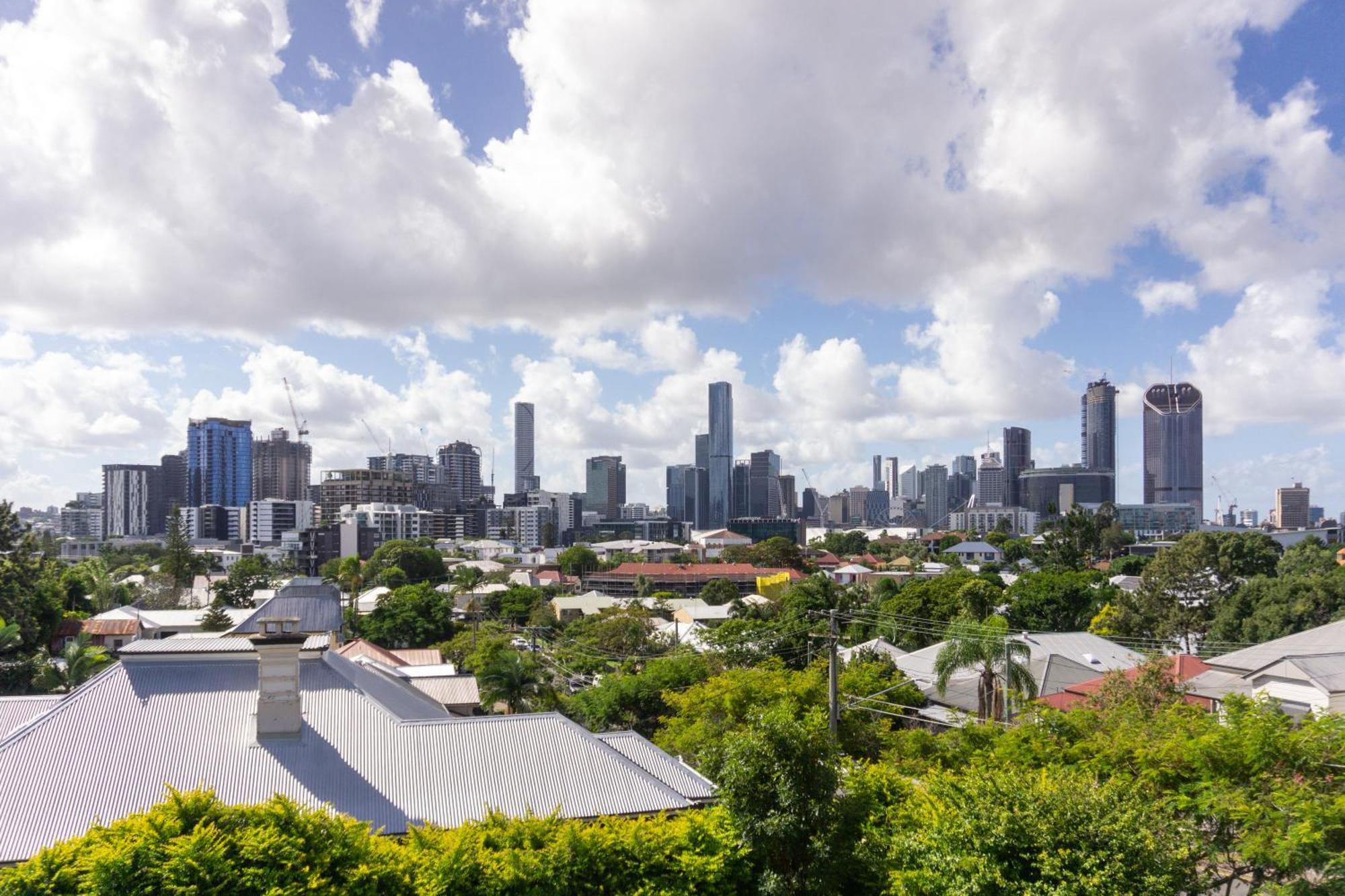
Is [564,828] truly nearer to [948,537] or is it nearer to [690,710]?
[690,710]

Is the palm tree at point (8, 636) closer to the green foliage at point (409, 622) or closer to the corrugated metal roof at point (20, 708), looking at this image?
the corrugated metal roof at point (20, 708)

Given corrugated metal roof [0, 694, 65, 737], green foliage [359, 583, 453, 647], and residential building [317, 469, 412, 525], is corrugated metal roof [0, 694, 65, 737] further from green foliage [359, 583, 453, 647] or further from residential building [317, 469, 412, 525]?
residential building [317, 469, 412, 525]

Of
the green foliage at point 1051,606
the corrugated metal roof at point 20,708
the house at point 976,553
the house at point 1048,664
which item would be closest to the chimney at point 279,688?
the corrugated metal roof at point 20,708

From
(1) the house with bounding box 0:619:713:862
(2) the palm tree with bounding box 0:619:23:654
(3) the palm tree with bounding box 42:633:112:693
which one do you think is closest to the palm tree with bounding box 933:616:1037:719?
(1) the house with bounding box 0:619:713:862

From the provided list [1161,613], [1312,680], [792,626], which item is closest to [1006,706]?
[1312,680]

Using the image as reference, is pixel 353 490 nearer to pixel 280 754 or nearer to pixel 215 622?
pixel 215 622
